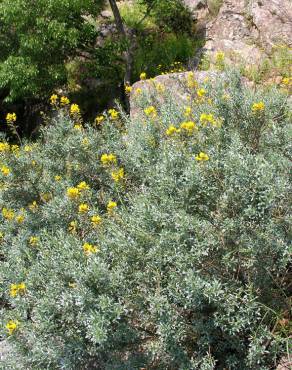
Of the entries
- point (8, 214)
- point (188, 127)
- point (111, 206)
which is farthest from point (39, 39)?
point (111, 206)

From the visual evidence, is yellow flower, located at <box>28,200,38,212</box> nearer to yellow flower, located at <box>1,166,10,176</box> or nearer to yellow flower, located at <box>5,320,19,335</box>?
yellow flower, located at <box>1,166,10,176</box>

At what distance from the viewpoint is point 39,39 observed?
7.41 meters

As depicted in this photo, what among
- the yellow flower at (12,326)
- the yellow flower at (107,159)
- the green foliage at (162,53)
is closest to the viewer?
the yellow flower at (12,326)

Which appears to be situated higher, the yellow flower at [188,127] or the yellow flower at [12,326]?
the yellow flower at [188,127]

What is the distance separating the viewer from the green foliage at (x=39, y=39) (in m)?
7.16

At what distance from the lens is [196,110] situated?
4402mm

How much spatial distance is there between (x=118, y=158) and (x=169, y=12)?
228 inches

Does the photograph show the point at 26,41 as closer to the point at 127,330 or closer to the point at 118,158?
the point at 118,158

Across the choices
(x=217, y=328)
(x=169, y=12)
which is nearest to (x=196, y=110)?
(x=217, y=328)

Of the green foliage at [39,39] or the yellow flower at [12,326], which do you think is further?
the green foliage at [39,39]

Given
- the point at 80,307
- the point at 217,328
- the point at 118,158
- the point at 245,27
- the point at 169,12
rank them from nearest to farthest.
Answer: the point at 80,307 → the point at 217,328 → the point at 118,158 → the point at 245,27 → the point at 169,12

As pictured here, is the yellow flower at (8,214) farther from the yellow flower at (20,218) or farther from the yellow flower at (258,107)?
the yellow flower at (258,107)

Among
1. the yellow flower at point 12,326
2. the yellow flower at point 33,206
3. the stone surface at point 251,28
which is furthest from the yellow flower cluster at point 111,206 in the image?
the stone surface at point 251,28

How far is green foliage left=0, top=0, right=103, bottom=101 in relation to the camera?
23.5ft
